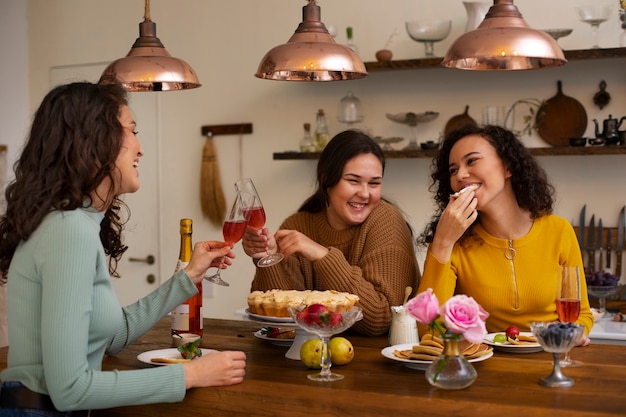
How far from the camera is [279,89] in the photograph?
4.79m

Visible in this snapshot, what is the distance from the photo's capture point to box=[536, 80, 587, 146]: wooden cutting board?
165 inches

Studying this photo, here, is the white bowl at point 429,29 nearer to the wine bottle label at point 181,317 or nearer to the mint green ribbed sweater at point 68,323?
the wine bottle label at point 181,317

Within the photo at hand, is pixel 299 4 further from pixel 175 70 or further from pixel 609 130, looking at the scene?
pixel 175 70

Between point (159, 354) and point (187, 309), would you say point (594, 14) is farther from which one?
point (159, 354)

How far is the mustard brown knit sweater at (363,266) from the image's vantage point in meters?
2.62

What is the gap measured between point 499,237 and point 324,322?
3.16 feet

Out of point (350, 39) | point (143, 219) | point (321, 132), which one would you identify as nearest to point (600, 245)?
point (321, 132)

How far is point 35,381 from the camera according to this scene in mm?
1812

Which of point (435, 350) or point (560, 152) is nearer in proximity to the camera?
point (435, 350)

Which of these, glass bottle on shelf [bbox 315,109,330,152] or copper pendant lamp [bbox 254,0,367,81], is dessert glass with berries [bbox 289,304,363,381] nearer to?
copper pendant lamp [bbox 254,0,367,81]

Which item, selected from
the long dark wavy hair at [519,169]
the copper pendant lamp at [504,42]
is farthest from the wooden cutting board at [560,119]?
the copper pendant lamp at [504,42]

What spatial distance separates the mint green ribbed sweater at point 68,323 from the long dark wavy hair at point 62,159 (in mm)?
39

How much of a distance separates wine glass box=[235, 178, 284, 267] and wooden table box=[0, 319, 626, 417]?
1.15 feet

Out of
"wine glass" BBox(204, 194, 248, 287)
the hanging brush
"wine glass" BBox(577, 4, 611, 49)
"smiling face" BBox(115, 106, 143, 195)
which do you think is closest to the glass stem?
"wine glass" BBox(204, 194, 248, 287)
